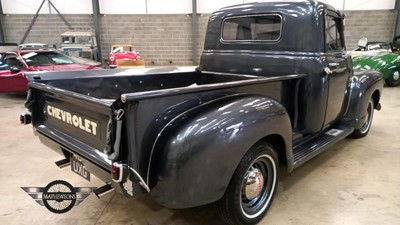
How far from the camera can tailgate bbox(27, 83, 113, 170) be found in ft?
5.75

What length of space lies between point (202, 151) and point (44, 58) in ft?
22.6

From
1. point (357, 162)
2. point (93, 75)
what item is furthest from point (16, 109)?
point (357, 162)

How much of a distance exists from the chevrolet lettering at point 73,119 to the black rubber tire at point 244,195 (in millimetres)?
970

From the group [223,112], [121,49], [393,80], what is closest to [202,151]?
[223,112]

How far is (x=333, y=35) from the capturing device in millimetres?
3186

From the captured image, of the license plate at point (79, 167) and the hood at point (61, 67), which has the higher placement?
the hood at point (61, 67)

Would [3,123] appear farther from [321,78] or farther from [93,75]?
[321,78]

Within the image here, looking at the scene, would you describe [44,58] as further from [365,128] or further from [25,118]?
[365,128]

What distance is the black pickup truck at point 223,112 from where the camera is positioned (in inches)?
62.8

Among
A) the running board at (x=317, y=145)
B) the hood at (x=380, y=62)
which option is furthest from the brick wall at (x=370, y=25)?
the running board at (x=317, y=145)

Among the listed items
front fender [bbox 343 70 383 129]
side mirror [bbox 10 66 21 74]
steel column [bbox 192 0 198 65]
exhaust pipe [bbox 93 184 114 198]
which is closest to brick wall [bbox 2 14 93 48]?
steel column [bbox 192 0 198 65]

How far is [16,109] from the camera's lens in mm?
6227

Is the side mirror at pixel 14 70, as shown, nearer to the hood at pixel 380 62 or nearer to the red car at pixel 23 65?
the red car at pixel 23 65

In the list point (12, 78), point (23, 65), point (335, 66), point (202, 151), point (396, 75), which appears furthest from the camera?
point (396, 75)
